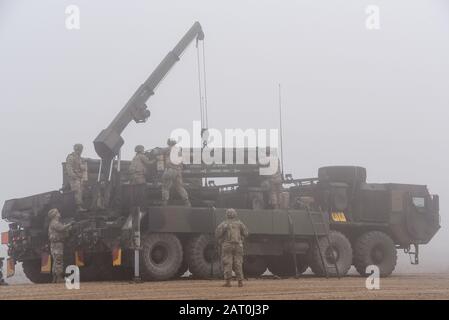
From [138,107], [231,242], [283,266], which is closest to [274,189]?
[283,266]

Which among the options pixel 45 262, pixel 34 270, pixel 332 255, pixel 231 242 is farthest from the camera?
pixel 332 255

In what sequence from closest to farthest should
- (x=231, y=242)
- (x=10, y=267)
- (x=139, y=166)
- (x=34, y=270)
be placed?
(x=231, y=242), (x=139, y=166), (x=10, y=267), (x=34, y=270)

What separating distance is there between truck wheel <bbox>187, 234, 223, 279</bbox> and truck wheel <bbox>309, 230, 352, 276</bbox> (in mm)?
2721

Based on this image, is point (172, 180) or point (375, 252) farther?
point (375, 252)

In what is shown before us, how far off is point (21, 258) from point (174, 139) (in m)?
4.15

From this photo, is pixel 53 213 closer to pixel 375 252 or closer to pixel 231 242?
pixel 231 242

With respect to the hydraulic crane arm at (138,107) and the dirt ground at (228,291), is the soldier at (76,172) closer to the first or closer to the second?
the hydraulic crane arm at (138,107)

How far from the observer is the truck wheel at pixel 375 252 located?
2073cm

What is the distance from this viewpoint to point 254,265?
20.0m

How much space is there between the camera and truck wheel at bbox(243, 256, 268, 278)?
1966 cm

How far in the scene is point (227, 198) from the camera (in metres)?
19.2

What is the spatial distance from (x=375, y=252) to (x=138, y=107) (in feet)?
22.0
